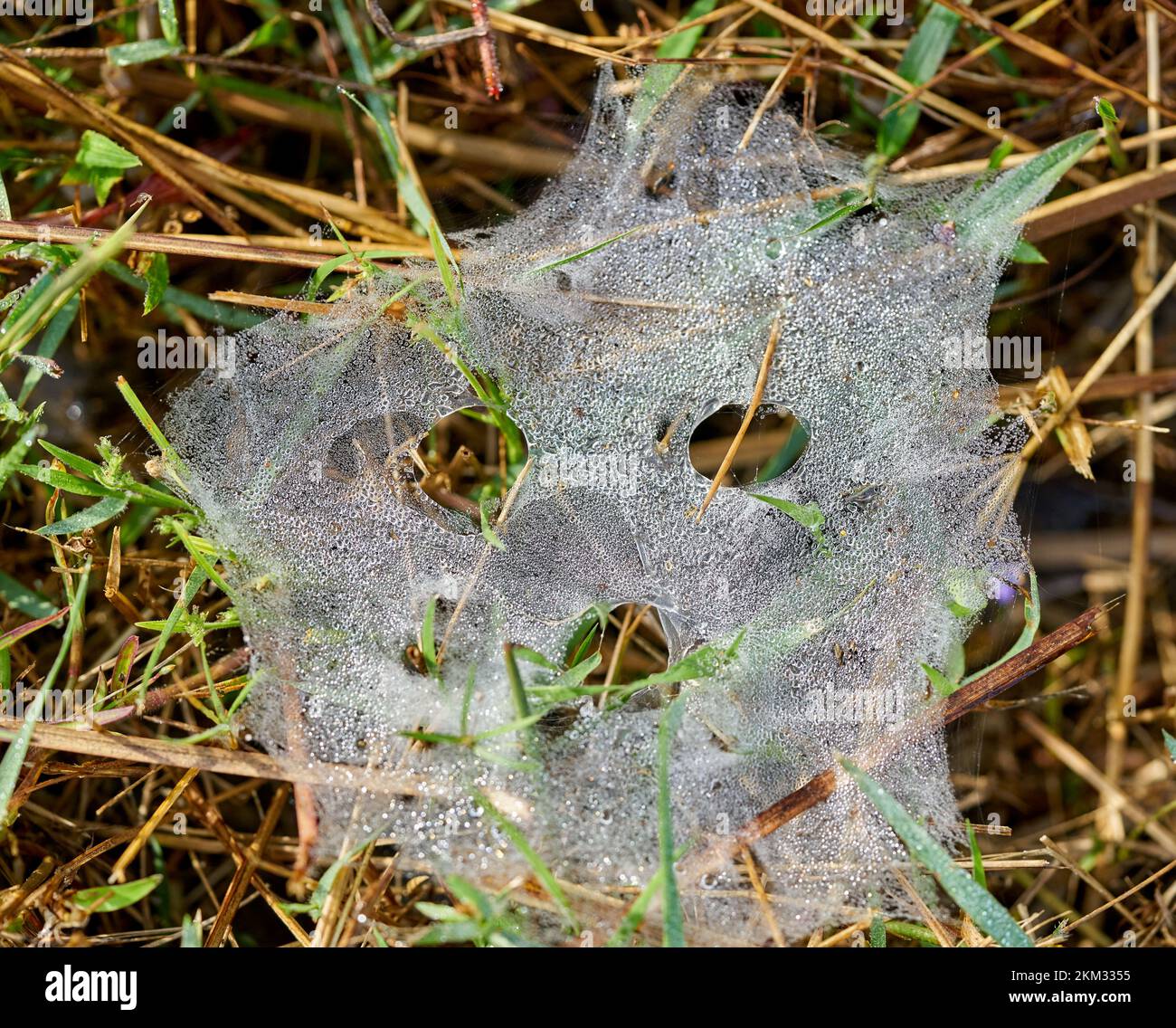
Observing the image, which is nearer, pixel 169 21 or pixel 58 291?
pixel 58 291

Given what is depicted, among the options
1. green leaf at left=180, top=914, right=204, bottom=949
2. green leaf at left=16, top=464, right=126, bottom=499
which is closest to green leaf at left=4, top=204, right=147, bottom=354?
green leaf at left=16, top=464, right=126, bottom=499

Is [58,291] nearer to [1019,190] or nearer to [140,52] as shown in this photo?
[140,52]

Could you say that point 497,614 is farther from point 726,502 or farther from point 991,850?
point 991,850

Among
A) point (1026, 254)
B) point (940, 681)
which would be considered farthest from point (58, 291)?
point (1026, 254)

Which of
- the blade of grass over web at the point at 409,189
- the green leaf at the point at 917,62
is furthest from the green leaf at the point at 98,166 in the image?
the green leaf at the point at 917,62
